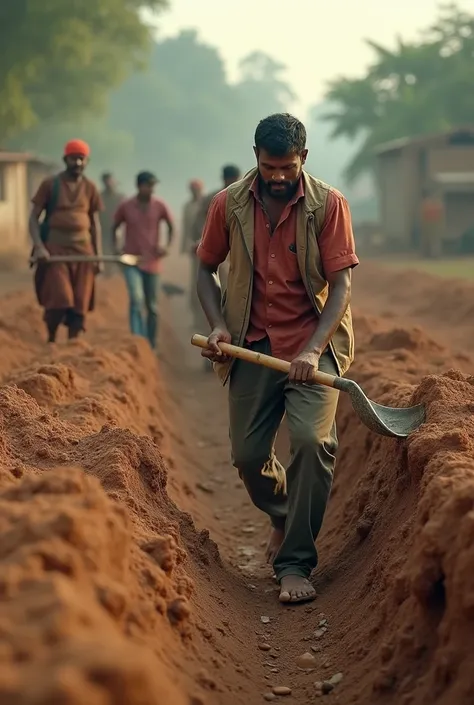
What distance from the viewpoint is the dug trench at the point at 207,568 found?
2.65 m

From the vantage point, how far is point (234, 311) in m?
5.15

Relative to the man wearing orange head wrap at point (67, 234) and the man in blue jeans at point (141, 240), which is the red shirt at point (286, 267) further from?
the man in blue jeans at point (141, 240)

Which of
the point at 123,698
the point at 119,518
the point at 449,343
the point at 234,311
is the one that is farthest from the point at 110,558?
the point at 449,343

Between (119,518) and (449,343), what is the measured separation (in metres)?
9.02

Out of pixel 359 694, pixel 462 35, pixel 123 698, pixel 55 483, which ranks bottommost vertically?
pixel 359 694

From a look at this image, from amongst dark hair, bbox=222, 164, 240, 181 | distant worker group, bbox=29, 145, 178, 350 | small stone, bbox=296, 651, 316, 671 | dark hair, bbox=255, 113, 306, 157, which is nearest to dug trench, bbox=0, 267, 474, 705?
small stone, bbox=296, 651, 316, 671

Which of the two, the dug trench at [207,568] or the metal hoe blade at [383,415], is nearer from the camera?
the dug trench at [207,568]

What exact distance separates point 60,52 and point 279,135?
86.5ft

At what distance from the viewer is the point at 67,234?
9.60 meters

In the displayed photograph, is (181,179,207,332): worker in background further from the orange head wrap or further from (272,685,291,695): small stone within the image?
(272,685,291,695): small stone

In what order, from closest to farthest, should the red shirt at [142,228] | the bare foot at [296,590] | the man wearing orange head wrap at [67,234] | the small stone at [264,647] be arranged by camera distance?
the small stone at [264,647], the bare foot at [296,590], the man wearing orange head wrap at [67,234], the red shirt at [142,228]

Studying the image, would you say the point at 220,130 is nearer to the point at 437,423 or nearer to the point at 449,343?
the point at 449,343

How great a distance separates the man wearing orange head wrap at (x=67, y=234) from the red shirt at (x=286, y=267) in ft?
14.6

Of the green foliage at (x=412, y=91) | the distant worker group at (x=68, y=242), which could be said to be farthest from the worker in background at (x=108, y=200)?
the green foliage at (x=412, y=91)
